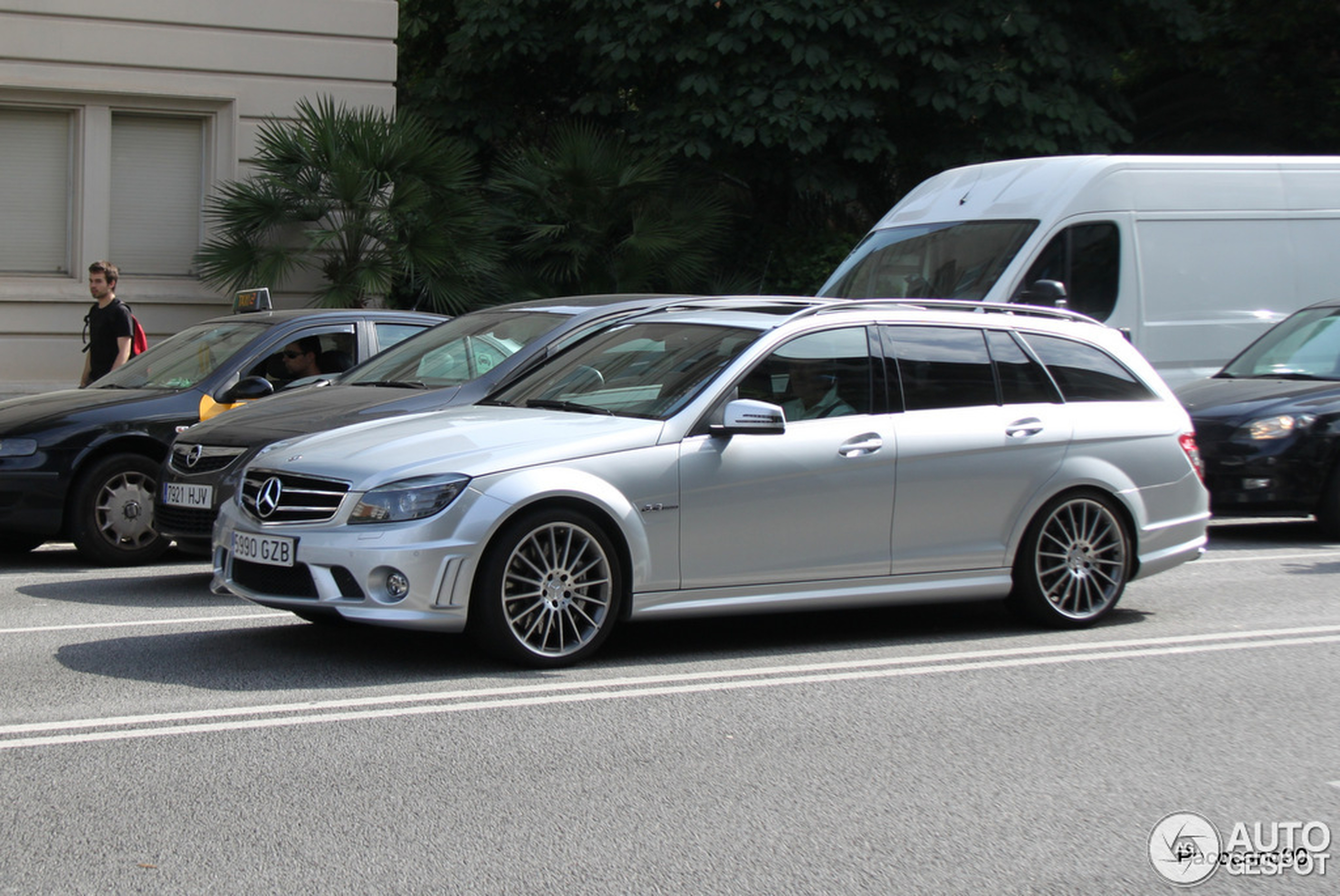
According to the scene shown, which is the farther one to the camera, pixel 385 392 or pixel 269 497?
pixel 385 392

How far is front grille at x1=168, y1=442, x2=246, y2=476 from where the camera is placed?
29.8ft

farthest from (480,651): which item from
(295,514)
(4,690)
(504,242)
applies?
(504,242)

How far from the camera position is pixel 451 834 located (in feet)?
15.4

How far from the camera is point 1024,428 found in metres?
8.05

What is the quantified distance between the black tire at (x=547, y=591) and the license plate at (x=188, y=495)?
9.38 ft

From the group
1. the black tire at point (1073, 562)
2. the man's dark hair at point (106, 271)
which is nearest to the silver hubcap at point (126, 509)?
the man's dark hair at point (106, 271)

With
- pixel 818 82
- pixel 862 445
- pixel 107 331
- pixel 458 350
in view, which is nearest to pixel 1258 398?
pixel 862 445

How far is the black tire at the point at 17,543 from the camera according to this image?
10031mm

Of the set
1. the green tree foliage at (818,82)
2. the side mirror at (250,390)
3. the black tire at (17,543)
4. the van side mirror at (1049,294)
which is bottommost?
the black tire at (17,543)

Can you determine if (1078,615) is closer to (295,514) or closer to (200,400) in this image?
(295,514)

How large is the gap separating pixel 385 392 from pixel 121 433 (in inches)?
70.4

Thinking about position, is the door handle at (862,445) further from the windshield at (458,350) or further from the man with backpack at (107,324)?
the man with backpack at (107,324)

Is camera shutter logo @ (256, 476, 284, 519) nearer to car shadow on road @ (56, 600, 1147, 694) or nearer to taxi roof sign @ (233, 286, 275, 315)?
car shadow on road @ (56, 600, 1147, 694)

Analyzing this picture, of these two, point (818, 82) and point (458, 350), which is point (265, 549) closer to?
point (458, 350)
